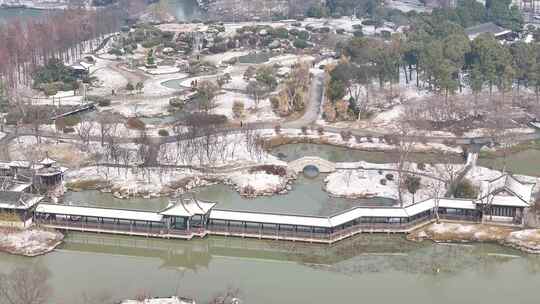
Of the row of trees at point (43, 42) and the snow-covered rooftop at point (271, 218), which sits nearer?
the snow-covered rooftop at point (271, 218)

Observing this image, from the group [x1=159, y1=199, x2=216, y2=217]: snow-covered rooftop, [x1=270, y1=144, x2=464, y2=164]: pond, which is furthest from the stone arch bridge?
[x1=159, y1=199, x2=216, y2=217]: snow-covered rooftop

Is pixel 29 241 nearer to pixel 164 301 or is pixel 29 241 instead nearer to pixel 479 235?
pixel 164 301

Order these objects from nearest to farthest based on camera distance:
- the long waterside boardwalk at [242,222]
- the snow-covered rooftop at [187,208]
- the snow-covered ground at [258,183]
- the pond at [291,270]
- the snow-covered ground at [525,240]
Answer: the pond at [291,270], the snow-covered ground at [525,240], the snow-covered rooftop at [187,208], the long waterside boardwalk at [242,222], the snow-covered ground at [258,183]

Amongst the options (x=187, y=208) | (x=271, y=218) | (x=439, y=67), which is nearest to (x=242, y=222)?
(x=271, y=218)

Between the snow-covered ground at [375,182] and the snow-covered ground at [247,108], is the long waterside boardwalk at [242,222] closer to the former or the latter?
the snow-covered ground at [375,182]

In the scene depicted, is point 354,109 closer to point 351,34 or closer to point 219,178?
point 219,178

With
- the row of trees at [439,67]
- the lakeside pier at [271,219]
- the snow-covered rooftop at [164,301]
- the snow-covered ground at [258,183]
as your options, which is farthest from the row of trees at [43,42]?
the snow-covered rooftop at [164,301]

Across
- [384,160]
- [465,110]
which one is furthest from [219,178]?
[465,110]
